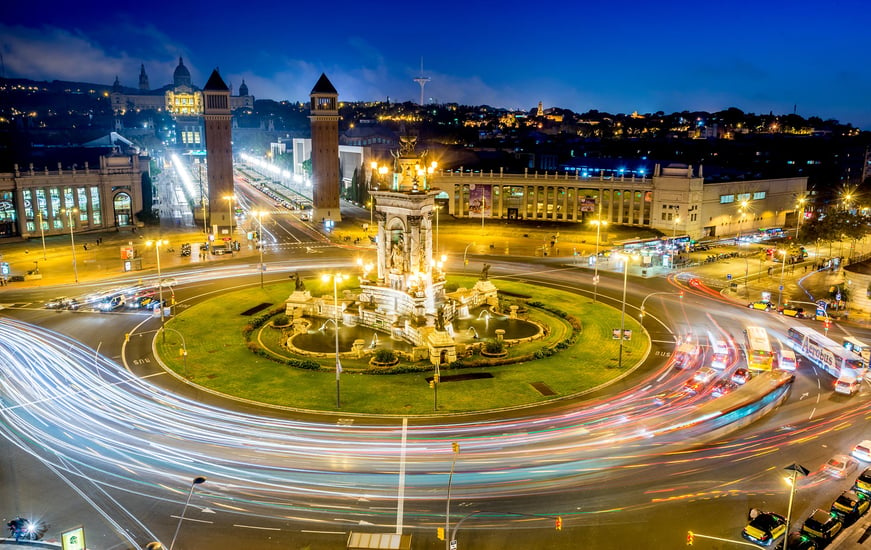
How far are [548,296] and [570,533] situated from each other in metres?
48.6

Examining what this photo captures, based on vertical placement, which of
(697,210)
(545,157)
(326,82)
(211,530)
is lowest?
(211,530)

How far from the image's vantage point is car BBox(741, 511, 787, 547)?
3014 centimetres

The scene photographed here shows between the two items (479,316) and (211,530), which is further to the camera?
(479,316)

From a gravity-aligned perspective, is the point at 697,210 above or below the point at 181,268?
above

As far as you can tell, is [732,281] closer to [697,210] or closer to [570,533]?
[697,210]

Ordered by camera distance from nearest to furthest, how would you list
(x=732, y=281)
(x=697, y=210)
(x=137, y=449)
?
(x=137, y=449) < (x=732, y=281) < (x=697, y=210)

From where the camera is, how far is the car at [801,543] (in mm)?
29531

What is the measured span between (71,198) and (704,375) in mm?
117725

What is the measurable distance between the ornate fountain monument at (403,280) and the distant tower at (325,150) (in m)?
77.4

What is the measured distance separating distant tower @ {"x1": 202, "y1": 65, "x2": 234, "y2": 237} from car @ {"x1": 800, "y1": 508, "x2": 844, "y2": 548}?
123m

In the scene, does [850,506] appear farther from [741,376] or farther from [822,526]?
[741,376]

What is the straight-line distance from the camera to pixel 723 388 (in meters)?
48.6

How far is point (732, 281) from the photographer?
281 ft

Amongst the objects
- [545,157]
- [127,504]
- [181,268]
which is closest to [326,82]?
[181,268]
